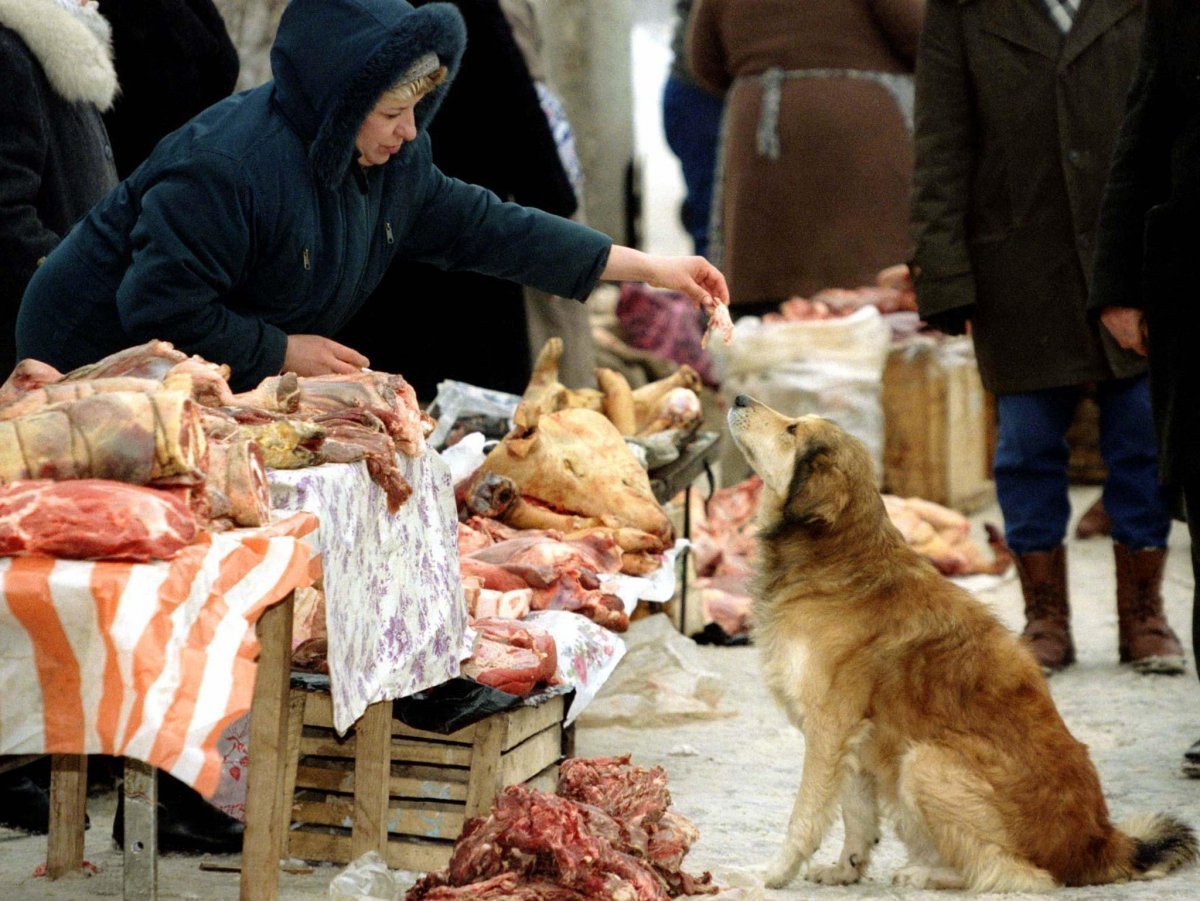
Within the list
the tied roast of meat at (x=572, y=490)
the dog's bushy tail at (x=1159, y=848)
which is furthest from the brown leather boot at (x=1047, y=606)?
the dog's bushy tail at (x=1159, y=848)

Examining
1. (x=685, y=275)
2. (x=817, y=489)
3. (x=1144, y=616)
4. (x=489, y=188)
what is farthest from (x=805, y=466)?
(x=489, y=188)

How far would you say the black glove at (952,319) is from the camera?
245 inches

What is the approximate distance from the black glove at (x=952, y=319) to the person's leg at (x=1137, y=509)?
54cm

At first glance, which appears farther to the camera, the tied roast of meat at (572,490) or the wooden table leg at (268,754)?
the tied roast of meat at (572,490)

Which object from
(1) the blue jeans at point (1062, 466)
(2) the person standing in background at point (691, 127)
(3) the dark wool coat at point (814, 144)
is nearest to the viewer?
(1) the blue jeans at point (1062, 466)

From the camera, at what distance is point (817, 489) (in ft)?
13.7

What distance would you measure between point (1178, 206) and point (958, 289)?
5.16 feet

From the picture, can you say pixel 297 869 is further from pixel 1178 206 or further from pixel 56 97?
pixel 1178 206

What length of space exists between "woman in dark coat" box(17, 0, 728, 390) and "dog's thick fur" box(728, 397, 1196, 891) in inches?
45.6

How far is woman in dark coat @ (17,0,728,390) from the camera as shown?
12.2ft

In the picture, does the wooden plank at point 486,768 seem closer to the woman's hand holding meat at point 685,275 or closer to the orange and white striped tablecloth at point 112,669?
the woman's hand holding meat at point 685,275

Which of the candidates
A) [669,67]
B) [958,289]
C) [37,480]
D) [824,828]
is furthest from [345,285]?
[669,67]

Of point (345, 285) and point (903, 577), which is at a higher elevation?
point (345, 285)

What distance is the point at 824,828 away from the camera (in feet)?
13.2
